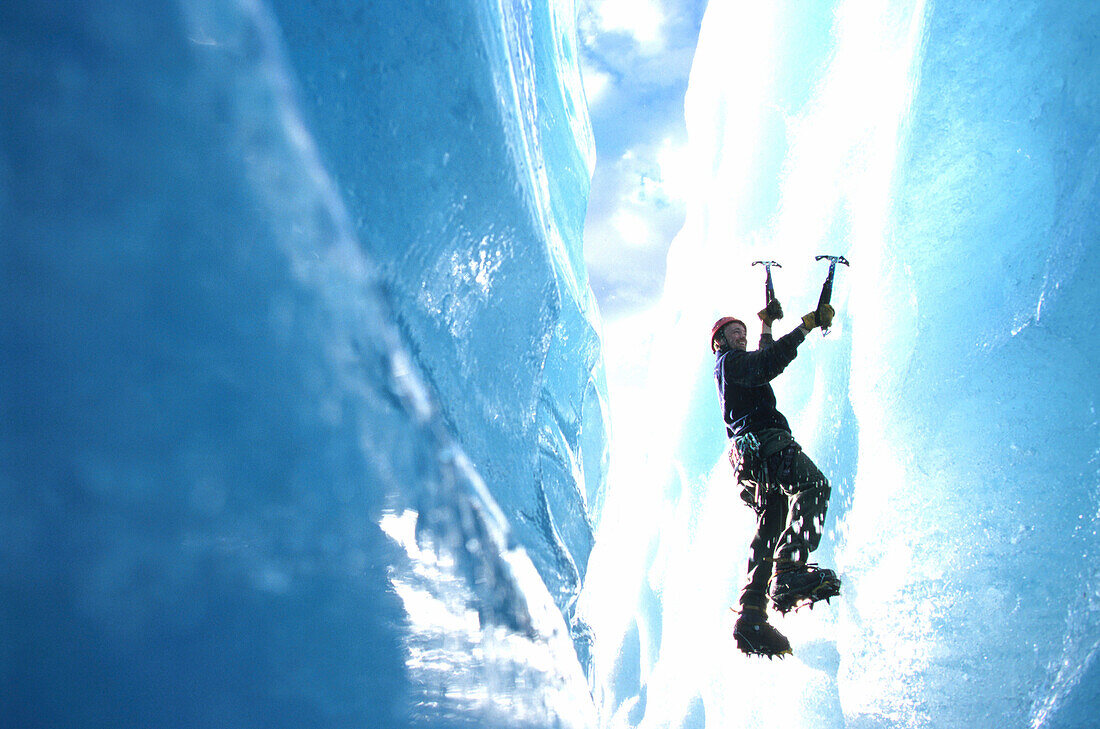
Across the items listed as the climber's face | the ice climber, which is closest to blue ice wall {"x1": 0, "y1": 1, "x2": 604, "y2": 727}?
the ice climber

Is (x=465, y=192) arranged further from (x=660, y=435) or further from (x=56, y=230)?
(x=660, y=435)

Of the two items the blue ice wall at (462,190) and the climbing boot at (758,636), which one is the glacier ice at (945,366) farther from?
the blue ice wall at (462,190)

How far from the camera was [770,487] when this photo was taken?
113 inches

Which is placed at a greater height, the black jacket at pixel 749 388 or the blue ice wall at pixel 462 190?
the blue ice wall at pixel 462 190

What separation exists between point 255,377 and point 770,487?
7.70 feet

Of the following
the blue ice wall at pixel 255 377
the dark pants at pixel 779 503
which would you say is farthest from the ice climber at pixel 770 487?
the blue ice wall at pixel 255 377

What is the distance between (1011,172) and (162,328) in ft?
13.7

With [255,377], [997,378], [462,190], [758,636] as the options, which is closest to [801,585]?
[758,636]

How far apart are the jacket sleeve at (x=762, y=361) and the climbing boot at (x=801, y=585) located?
0.83 m

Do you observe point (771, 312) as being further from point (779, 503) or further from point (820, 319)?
point (779, 503)

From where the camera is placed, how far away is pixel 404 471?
10.5 feet

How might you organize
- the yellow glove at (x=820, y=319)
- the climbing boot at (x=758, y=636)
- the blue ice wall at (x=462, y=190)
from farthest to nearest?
the blue ice wall at (x=462, y=190) → the climbing boot at (x=758, y=636) → the yellow glove at (x=820, y=319)

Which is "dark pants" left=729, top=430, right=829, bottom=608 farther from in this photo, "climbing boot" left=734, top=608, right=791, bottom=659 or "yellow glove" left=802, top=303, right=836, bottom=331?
"yellow glove" left=802, top=303, right=836, bottom=331

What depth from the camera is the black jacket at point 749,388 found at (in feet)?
8.71
